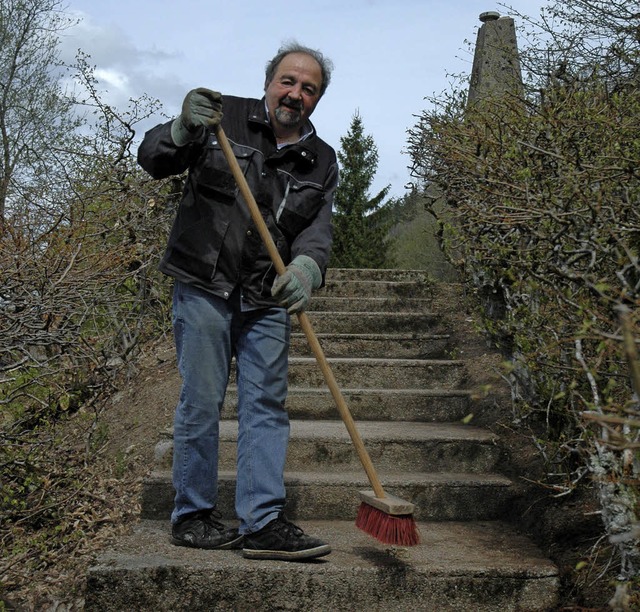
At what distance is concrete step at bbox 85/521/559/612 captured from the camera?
10.0 ft

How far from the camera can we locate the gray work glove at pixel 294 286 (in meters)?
3.16

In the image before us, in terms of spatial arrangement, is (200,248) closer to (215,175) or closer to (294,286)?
(215,175)

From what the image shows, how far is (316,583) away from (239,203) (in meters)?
1.52

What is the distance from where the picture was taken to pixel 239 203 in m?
3.32

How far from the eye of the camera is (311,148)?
347 centimetres

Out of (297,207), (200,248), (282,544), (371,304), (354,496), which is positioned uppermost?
(297,207)

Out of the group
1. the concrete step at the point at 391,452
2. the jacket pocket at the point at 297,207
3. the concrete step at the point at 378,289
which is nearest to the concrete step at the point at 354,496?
the concrete step at the point at 391,452

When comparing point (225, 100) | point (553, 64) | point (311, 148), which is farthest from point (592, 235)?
point (553, 64)

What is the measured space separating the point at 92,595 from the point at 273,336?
1.20 metres

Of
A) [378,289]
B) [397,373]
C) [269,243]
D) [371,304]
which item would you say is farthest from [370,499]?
[378,289]

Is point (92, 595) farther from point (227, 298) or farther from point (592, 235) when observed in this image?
point (592, 235)

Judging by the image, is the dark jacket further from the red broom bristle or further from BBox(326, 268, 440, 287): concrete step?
BBox(326, 268, 440, 287): concrete step

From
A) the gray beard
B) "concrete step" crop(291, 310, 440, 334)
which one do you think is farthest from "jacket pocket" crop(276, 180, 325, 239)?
"concrete step" crop(291, 310, 440, 334)

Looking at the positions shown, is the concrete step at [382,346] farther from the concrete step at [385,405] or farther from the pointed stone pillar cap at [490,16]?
the pointed stone pillar cap at [490,16]
